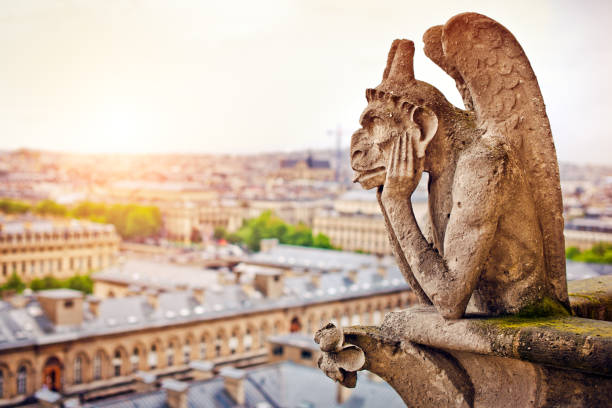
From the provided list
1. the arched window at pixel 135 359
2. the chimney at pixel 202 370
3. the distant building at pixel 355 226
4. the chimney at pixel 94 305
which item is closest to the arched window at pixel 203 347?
the chimney at pixel 202 370

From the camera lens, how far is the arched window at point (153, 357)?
115 ft

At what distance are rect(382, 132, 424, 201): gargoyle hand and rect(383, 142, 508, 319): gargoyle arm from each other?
8.6 inches

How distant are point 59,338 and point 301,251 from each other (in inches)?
1260

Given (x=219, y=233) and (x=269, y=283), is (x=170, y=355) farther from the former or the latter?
(x=219, y=233)

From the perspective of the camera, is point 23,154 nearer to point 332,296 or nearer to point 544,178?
point 332,296

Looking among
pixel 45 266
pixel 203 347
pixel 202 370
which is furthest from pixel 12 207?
pixel 202 370

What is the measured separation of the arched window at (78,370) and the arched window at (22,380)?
201 centimetres

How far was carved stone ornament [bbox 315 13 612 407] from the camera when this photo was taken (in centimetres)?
402

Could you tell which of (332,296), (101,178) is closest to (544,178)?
(332,296)

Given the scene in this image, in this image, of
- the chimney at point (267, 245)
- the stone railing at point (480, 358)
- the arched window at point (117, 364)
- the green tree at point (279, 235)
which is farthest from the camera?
the green tree at point (279, 235)

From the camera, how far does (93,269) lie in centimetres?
7931

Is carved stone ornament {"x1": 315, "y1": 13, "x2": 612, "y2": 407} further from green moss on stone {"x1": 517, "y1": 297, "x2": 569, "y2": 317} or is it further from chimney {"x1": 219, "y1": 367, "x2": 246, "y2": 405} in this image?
chimney {"x1": 219, "y1": 367, "x2": 246, "y2": 405}

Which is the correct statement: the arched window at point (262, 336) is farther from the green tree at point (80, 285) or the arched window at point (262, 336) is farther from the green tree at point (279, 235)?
the green tree at point (279, 235)

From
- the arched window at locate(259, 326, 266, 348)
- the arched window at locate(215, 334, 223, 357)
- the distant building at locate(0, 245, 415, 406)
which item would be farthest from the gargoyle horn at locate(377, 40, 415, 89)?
the arched window at locate(259, 326, 266, 348)
